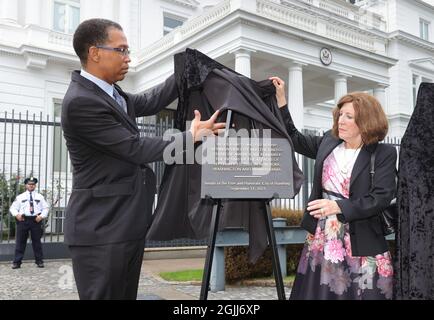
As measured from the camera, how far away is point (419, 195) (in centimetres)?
273

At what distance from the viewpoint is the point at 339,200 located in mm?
3037

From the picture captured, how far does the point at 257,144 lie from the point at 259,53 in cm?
1300

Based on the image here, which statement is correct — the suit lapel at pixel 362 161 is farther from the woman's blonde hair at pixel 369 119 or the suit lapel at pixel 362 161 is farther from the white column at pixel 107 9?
the white column at pixel 107 9

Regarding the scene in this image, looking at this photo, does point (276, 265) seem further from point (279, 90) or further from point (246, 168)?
point (279, 90)

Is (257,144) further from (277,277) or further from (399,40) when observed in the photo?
(399,40)

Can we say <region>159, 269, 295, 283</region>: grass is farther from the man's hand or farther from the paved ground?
the man's hand

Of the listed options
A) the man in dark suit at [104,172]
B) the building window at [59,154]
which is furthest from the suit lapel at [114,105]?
the building window at [59,154]

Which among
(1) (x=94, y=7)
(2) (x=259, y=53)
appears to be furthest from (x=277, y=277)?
(1) (x=94, y=7)

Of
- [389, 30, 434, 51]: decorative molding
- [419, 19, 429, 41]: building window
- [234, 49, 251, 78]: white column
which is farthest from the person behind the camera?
[419, 19, 429, 41]: building window

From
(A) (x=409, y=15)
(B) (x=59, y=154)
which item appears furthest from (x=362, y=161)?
(A) (x=409, y=15)

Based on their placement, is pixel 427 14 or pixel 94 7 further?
pixel 427 14

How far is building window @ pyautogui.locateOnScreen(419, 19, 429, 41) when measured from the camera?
31141 mm

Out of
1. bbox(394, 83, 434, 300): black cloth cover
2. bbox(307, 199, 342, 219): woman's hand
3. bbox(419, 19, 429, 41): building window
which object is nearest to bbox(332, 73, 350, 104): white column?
bbox(307, 199, 342, 219): woman's hand

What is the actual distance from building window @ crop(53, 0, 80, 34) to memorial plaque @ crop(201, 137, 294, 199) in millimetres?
18896
